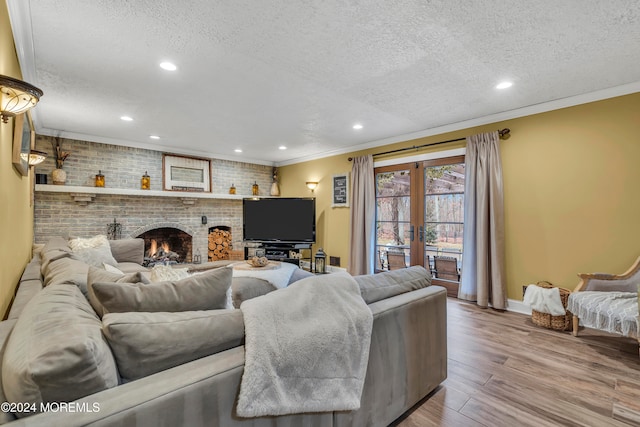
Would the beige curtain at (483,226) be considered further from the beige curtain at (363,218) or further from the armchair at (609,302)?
the beige curtain at (363,218)

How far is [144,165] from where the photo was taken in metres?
5.35

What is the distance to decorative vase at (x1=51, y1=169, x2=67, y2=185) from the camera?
14.4 feet

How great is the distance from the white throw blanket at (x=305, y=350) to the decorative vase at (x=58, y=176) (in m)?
4.86

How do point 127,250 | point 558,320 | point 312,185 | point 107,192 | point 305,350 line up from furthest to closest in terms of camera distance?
point 312,185, point 107,192, point 127,250, point 558,320, point 305,350

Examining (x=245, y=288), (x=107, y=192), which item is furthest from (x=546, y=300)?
(x=107, y=192)

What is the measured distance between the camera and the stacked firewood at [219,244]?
6.18m

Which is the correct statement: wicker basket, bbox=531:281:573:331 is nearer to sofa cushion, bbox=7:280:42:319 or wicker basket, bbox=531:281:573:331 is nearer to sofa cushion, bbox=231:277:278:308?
sofa cushion, bbox=231:277:278:308

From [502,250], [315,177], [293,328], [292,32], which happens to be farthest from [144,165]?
[502,250]

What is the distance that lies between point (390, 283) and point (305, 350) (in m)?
0.83

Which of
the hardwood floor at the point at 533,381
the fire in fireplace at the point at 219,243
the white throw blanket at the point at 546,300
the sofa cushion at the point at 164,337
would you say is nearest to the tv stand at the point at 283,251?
the fire in fireplace at the point at 219,243

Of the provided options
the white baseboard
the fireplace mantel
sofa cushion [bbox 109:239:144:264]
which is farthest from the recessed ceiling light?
the white baseboard

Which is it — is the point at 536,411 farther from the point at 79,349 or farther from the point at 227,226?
the point at 227,226

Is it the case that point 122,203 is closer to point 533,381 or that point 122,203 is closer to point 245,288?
point 245,288

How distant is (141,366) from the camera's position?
938 millimetres
